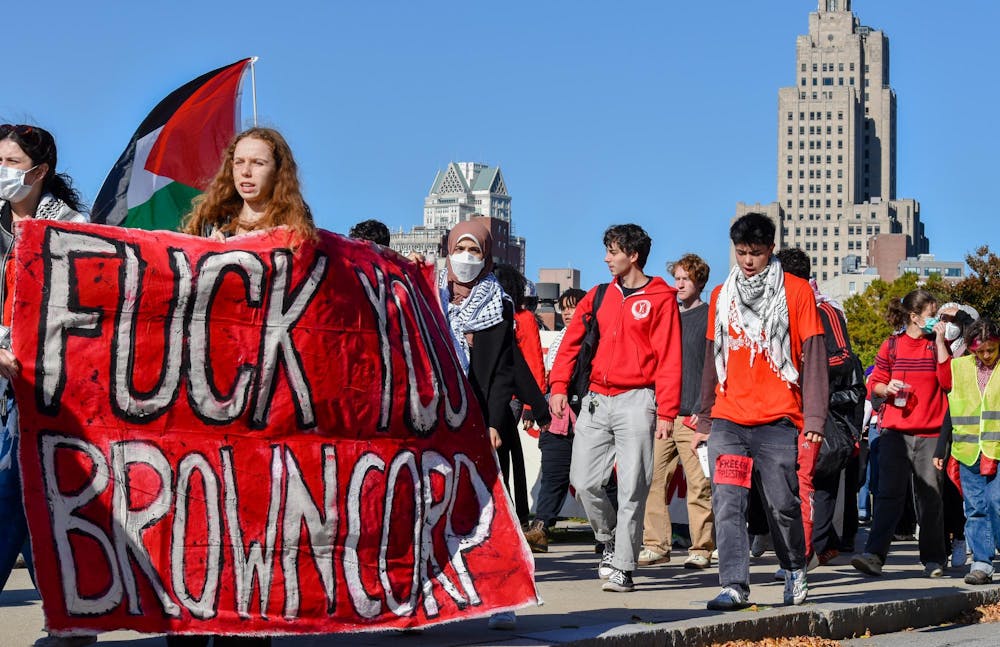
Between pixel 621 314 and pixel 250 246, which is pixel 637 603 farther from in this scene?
pixel 250 246

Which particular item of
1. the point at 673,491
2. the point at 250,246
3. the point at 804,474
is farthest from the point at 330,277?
the point at 673,491

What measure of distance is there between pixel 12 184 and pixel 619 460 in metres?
3.92

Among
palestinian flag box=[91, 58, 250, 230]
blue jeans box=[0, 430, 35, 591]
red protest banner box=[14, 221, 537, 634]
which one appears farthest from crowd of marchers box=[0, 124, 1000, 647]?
palestinian flag box=[91, 58, 250, 230]

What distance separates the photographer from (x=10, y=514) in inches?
223

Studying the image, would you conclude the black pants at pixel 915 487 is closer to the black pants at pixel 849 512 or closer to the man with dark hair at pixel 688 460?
the man with dark hair at pixel 688 460

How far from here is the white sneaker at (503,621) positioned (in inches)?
260

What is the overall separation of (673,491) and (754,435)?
5052 mm

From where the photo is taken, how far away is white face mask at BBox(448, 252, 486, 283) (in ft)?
26.0

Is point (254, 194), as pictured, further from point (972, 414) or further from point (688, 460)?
point (972, 414)

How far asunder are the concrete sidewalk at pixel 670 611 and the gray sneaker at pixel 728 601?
75mm

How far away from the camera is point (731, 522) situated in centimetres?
783

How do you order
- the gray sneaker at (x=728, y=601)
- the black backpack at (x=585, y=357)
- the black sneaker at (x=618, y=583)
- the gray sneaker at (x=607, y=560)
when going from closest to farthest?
the gray sneaker at (x=728, y=601), the black sneaker at (x=618, y=583), the gray sneaker at (x=607, y=560), the black backpack at (x=585, y=357)

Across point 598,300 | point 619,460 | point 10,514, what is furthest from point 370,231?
point 10,514

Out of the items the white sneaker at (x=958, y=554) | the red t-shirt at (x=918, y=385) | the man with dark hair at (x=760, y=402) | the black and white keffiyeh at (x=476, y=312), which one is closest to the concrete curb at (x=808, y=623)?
the man with dark hair at (x=760, y=402)
